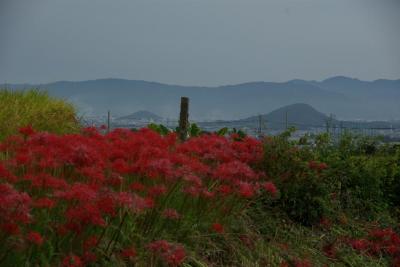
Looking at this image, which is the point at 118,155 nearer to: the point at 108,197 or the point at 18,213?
the point at 108,197

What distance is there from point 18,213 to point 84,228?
62cm

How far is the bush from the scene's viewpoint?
898cm

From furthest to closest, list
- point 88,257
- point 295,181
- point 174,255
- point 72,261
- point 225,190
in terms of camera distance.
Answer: point 295,181, point 225,190, point 174,255, point 88,257, point 72,261

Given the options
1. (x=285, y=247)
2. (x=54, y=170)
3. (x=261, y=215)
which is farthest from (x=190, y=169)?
(x=261, y=215)

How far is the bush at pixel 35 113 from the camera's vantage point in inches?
353

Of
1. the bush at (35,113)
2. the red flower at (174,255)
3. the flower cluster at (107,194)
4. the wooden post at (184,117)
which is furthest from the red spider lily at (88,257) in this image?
the wooden post at (184,117)

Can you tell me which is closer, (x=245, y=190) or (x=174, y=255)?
(x=174, y=255)

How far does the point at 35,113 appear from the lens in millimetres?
10164

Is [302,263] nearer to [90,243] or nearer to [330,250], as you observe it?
[330,250]

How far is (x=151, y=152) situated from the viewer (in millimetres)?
4707

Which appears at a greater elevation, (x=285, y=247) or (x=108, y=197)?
(x=108, y=197)

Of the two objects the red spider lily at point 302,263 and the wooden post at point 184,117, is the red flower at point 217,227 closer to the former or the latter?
the red spider lily at point 302,263

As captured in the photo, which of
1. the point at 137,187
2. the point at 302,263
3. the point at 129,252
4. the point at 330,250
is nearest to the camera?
the point at 129,252

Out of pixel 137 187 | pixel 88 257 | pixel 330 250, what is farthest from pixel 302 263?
pixel 88 257
